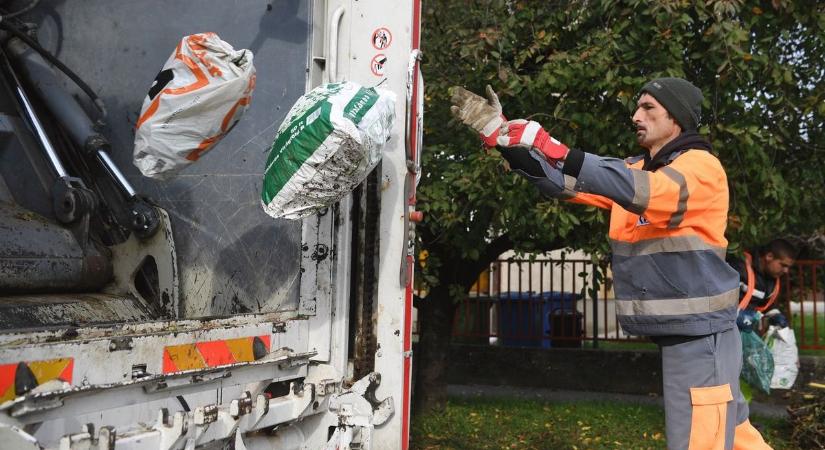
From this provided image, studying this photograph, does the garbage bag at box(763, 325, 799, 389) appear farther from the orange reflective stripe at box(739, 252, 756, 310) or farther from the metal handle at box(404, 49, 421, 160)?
the metal handle at box(404, 49, 421, 160)

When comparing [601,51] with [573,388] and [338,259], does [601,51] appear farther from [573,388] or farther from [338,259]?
[573,388]

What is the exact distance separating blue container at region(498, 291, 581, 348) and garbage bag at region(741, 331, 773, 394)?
135 inches

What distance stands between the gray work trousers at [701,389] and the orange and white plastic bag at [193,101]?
60.4 inches

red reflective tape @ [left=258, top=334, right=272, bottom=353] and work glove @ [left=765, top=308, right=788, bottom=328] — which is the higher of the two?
work glove @ [left=765, top=308, right=788, bottom=328]

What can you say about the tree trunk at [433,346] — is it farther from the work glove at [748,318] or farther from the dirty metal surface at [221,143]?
the dirty metal surface at [221,143]

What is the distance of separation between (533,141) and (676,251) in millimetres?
559

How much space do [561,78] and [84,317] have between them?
108 inches

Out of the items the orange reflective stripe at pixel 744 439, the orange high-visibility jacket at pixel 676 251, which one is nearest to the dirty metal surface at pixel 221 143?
the orange high-visibility jacket at pixel 676 251

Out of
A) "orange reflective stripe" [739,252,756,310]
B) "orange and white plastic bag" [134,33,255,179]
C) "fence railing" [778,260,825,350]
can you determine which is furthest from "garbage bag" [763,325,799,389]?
"orange and white plastic bag" [134,33,255,179]

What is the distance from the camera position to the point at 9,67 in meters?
3.24

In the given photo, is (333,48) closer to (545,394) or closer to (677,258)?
(677,258)

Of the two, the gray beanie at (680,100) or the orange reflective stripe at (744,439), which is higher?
the gray beanie at (680,100)

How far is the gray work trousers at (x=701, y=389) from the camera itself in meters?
2.50

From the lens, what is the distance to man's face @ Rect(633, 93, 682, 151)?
2.74 metres
